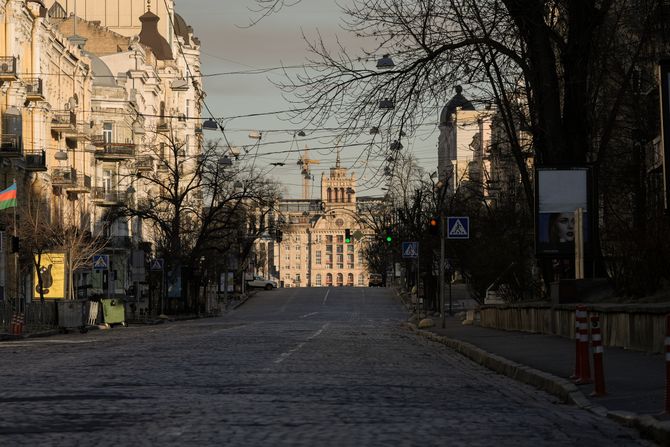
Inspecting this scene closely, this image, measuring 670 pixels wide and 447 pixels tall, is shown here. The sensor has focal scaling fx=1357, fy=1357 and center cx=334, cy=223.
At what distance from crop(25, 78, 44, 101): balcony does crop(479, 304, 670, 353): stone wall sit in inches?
1461

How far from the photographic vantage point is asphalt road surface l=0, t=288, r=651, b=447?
10.5 metres

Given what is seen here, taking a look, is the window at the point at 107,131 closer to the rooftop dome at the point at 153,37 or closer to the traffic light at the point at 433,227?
the rooftop dome at the point at 153,37

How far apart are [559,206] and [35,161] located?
135 feet

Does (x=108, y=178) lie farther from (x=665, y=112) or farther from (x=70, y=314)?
(x=665, y=112)

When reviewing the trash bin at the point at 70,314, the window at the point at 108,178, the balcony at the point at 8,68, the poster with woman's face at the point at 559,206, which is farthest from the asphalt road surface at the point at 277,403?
the window at the point at 108,178

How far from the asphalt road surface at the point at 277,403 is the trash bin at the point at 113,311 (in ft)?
97.4

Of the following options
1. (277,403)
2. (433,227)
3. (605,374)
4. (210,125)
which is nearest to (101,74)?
(210,125)

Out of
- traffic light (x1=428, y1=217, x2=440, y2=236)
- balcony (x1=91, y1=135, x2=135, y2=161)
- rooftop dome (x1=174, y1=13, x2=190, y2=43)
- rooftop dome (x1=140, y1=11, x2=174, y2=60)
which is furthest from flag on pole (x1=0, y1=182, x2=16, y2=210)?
rooftop dome (x1=174, y1=13, x2=190, y2=43)

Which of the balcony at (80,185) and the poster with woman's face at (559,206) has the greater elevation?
the balcony at (80,185)

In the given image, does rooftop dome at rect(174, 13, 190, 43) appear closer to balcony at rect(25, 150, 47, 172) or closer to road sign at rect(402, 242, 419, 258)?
balcony at rect(25, 150, 47, 172)

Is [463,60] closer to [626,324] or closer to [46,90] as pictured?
[626,324]

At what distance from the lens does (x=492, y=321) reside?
141 feet

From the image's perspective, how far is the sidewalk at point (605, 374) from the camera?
39.0ft

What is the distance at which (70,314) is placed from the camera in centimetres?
4766
